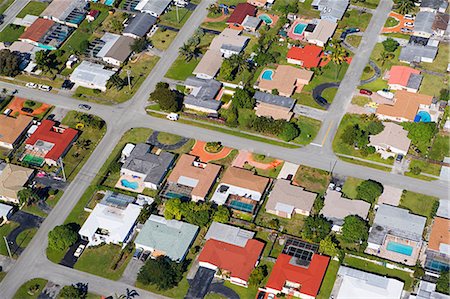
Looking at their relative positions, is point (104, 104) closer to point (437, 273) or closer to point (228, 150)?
point (228, 150)

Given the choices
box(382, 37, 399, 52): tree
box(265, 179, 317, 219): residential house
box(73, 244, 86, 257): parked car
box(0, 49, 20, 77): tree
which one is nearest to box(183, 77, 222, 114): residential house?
box(265, 179, 317, 219): residential house

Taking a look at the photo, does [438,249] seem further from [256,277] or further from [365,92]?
[365,92]

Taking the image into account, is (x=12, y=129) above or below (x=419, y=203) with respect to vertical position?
below

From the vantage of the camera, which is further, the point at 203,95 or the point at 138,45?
the point at 138,45

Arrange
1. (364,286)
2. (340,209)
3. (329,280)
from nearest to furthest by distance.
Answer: (364,286), (329,280), (340,209)

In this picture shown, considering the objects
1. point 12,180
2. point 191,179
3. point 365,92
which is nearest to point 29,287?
point 12,180

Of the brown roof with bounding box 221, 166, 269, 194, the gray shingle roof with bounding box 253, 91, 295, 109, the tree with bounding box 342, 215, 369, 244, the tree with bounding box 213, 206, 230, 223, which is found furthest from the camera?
the gray shingle roof with bounding box 253, 91, 295, 109

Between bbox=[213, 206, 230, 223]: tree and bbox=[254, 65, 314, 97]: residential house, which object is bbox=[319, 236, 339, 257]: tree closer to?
bbox=[213, 206, 230, 223]: tree
